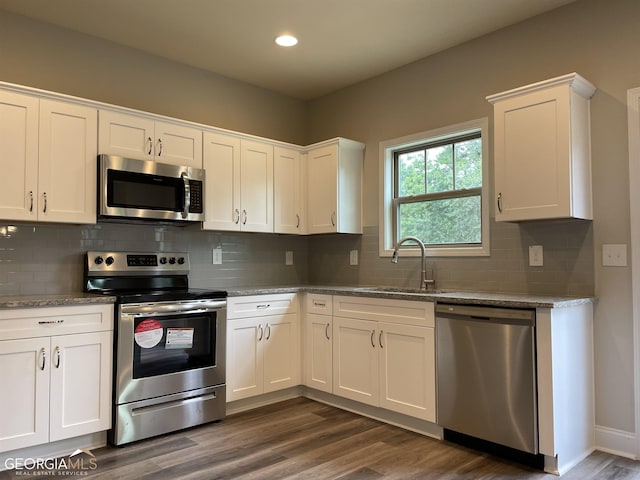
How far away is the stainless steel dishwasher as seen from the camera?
264 centimetres

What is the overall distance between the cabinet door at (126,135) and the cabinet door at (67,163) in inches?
2.3

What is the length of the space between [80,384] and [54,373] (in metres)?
0.16

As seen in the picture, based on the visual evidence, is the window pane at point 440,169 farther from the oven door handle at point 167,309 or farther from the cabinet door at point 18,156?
the cabinet door at point 18,156

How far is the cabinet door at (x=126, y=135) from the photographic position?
3.26m

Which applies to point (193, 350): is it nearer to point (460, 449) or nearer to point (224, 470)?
point (224, 470)

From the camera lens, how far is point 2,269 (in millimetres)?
3113

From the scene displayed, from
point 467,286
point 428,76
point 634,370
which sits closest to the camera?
point 634,370

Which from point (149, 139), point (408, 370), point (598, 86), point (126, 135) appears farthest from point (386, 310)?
point (126, 135)

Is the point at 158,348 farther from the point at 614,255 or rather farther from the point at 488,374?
the point at 614,255


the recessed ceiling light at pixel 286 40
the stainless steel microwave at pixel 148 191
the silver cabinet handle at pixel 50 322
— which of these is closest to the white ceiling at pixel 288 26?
the recessed ceiling light at pixel 286 40

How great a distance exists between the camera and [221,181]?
3.85 meters

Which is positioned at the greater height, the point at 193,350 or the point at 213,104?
the point at 213,104

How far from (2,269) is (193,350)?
51.1 inches

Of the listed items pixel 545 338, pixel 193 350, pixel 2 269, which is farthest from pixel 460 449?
pixel 2 269
